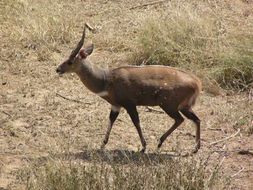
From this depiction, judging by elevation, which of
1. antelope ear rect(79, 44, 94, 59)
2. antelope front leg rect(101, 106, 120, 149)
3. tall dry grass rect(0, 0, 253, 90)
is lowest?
tall dry grass rect(0, 0, 253, 90)

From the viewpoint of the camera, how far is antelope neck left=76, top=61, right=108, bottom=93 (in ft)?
27.7

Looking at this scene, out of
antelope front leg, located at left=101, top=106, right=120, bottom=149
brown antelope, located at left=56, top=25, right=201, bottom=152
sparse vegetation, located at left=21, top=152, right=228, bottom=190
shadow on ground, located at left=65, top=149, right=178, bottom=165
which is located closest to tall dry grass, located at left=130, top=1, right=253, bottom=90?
brown antelope, located at left=56, top=25, right=201, bottom=152

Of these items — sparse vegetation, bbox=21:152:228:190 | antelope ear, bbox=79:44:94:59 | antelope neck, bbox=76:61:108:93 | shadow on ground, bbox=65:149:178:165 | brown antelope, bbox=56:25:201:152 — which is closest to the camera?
sparse vegetation, bbox=21:152:228:190

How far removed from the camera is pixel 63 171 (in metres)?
6.52

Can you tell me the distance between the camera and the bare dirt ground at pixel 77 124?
26.8ft

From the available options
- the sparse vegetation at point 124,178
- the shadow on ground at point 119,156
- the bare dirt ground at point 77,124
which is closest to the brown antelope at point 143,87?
the shadow on ground at point 119,156

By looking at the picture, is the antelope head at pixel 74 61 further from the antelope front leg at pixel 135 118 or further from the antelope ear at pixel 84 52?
the antelope front leg at pixel 135 118

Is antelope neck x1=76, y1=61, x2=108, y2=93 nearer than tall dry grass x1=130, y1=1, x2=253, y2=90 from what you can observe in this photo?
Yes

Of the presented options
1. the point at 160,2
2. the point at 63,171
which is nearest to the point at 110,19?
the point at 160,2

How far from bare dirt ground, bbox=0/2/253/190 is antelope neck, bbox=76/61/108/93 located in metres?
0.69

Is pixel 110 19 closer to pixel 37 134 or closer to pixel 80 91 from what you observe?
pixel 80 91

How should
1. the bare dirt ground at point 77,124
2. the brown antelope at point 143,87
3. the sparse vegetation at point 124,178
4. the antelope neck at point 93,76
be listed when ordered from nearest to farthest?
the sparse vegetation at point 124,178 < the bare dirt ground at point 77,124 < the brown antelope at point 143,87 < the antelope neck at point 93,76

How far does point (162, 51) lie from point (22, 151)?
3732 millimetres

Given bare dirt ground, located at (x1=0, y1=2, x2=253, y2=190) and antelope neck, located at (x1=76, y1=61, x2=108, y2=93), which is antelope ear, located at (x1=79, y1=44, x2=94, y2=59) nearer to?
antelope neck, located at (x1=76, y1=61, x2=108, y2=93)
